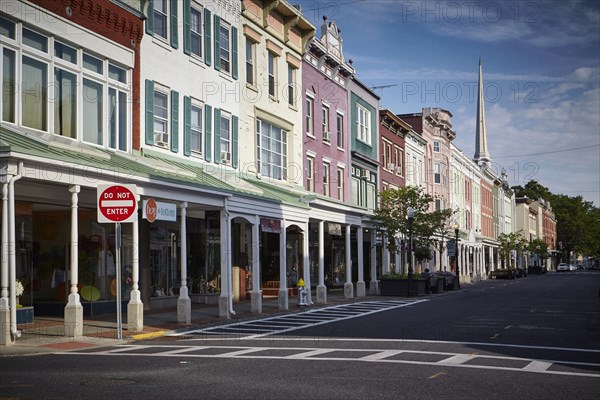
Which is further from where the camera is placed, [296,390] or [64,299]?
[64,299]

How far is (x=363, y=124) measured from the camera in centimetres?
4506

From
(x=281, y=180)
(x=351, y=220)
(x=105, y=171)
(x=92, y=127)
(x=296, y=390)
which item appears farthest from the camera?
(x=351, y=220)

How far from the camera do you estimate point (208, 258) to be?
2945 cm

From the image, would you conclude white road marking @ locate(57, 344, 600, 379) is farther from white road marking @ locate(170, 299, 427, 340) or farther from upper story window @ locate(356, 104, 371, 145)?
upper story window @ locate(356, 104, 371, 145)

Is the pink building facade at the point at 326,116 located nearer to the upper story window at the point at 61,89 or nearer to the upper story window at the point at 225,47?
the upper story window at the point at 225,47

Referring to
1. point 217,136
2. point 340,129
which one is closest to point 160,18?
point 217,136

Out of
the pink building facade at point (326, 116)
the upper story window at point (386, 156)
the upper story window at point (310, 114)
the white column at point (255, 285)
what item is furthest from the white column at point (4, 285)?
the upper story window at point (386, 156)

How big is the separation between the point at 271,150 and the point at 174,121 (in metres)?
8.06

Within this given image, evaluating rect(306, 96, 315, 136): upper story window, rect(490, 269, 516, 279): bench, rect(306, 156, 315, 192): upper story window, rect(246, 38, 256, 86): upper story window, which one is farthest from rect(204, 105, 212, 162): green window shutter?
rect(490, 269, 516, 279): bench

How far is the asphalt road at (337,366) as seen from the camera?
983 centimetres

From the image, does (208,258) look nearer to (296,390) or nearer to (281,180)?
(281,180)

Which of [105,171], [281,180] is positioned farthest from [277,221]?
[105,171]

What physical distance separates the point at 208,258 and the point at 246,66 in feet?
25.5

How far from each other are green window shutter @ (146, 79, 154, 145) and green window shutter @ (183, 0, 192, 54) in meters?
2.87
